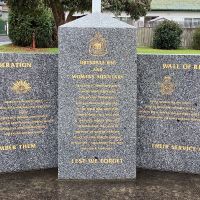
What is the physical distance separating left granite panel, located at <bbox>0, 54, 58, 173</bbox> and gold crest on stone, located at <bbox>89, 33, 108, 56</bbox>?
2.06 feet

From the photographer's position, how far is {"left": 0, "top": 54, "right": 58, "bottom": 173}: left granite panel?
5.97m

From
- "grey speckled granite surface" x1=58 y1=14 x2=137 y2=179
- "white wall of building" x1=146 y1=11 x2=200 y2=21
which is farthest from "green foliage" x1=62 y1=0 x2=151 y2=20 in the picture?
"grey speckled granite surface" x1=58 y1=14 x2=137 y2=179

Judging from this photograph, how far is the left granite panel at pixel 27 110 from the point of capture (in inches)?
235

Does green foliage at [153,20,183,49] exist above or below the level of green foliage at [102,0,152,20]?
below

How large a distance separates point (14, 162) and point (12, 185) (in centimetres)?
48

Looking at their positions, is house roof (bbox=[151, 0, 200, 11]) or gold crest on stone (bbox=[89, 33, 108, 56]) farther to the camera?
house roof (bbox=[151, 0, 200, 11])

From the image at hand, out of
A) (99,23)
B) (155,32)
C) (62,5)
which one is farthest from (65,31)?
(155,32)

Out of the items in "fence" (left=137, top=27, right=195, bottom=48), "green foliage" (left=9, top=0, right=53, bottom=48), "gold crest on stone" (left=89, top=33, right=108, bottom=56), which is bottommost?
"fence" (left=137, top=27, right=195, bottom=48)

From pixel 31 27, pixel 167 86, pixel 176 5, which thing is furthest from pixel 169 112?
pixel 176 5

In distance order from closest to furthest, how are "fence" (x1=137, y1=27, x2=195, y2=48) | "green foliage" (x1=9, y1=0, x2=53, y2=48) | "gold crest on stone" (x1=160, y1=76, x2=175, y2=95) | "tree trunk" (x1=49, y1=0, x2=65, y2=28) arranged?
"gold crest on stone" (x1=160, y1=76, x2=175, y2=95), "green foliage" (x1=9, y1=0, x2=53, y2=48), "tree trunk" (x1=49, y1=0, x2=65, y2=28), "fence" (x1=137, y1=27, x2=195, y2=48)

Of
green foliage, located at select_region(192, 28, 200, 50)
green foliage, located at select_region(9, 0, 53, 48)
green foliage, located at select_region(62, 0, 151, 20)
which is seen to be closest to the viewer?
green foliage, located at select_region(62, 0, 151, 20)

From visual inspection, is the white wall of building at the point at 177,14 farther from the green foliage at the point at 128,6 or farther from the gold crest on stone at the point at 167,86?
the gold crest on stone at the point at 167,86

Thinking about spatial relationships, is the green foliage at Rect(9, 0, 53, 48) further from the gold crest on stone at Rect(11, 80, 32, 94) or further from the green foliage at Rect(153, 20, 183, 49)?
the gold crest on stone at Rect(11, 80, 32, 94)

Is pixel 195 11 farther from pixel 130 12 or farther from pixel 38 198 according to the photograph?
pixel 38 198
